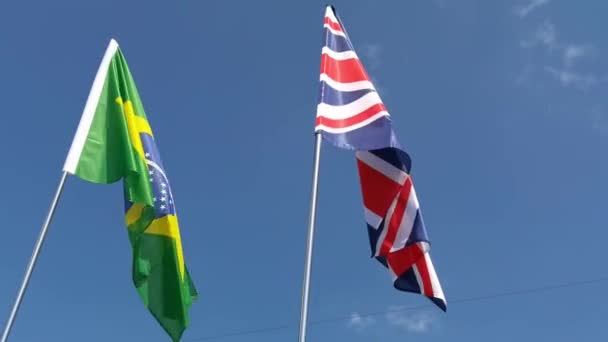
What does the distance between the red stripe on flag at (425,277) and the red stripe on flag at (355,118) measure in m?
2.06

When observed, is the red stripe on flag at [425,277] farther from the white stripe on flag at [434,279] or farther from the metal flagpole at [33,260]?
the metal flagpole at [33,260]

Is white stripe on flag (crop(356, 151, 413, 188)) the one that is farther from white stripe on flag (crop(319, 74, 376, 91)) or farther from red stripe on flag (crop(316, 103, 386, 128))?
white stripe on flag (crop(319, 74, 376, 91))

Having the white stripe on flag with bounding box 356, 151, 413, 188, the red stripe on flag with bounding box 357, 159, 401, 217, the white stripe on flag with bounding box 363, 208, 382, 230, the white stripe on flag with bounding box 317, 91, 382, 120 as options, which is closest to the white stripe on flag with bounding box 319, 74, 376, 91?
the white stripe on flag with bounding box 317, 91, 382, 120

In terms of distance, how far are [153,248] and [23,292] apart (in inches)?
80.7

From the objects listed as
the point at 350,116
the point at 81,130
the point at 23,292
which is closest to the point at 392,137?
the point at 350,116

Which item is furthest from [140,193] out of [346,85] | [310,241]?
[346,85]

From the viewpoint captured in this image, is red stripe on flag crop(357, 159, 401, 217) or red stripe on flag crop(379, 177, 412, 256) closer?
red stripe on flag crop(379, 177, 412, 256)

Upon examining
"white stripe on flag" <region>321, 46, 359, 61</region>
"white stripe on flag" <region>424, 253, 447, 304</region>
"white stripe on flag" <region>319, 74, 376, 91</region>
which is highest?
"white stripe on flag" <region>321, 46, 359, 61</region>

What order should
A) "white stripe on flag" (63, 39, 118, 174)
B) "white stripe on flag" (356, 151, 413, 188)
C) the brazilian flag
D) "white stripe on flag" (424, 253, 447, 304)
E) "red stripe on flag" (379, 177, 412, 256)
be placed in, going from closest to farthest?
"white stripe on flag" (63, 39, 118, 174) < "white stripe on flag" (424, 253, 447, 304) < the brazilian flag < "red stripe on flag" (379, 177, 412, 256) < "white stripe on flag" (356, 151, 413, 188)

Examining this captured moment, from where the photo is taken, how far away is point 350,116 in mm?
10531

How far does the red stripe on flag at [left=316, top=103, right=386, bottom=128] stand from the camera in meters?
10.1

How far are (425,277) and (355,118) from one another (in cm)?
234

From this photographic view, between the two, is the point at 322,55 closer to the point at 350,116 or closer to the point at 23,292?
the point at 350,116

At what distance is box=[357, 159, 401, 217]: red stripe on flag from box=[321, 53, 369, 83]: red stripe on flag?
1.35 meters
